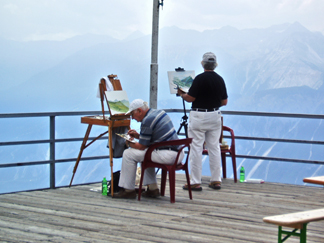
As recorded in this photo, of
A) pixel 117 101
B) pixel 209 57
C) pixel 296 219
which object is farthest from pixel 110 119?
pixel 296 219

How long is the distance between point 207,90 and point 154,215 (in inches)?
64.9

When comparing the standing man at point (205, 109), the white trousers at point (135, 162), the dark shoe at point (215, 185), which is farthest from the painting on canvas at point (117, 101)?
the dark shoe at point (215, 185)

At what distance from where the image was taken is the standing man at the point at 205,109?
17.7 ft

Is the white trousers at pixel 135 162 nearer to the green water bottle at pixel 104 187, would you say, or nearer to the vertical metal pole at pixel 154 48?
the green water bottle at pixel 104 187

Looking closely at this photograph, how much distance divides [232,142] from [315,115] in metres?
1.12

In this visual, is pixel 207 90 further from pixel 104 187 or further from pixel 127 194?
pixel 104 187

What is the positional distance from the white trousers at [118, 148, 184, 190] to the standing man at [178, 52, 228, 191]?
537 mm

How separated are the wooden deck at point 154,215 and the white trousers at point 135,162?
0.71 feet

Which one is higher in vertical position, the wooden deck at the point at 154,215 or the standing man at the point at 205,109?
the standing man at the point at 205,109

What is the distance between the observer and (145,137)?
16.0 ft

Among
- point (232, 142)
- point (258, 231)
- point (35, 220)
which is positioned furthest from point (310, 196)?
point (35, 220)

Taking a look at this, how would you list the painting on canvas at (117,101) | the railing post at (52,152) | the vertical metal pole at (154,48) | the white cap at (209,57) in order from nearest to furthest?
the painting on canvas at (117,101)
the white cap at (209,57)
the railing post at (52,152)
the vertical metal pole at (154,48)

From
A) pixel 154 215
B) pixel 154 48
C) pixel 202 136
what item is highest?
pixel 154 48

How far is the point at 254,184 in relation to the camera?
6184 millimetres
